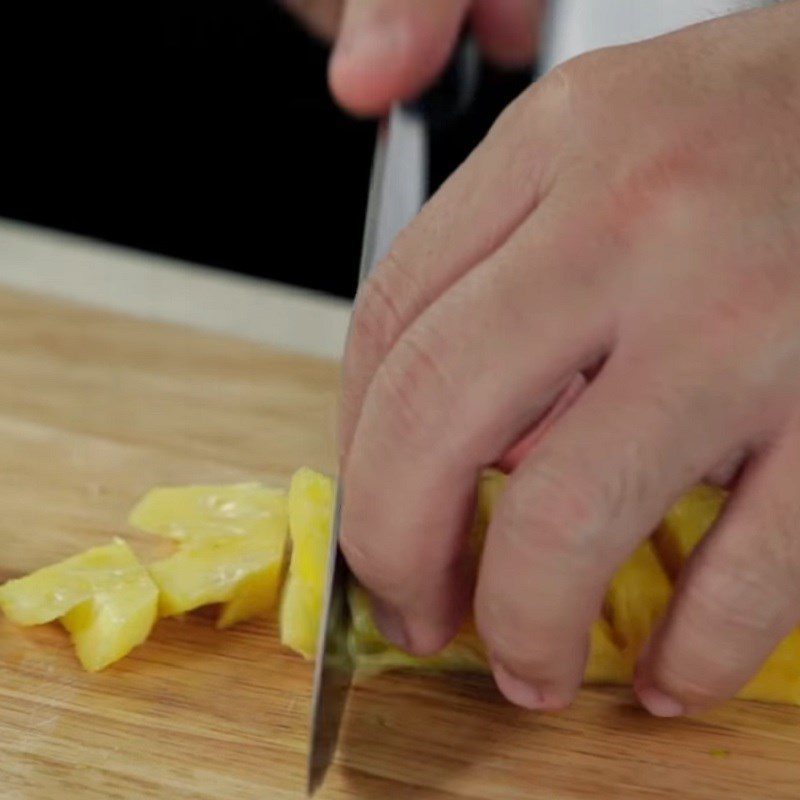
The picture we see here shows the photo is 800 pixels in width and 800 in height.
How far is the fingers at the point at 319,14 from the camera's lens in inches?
85.6

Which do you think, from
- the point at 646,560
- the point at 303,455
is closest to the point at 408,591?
the point at 646,560

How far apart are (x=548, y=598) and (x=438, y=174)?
150 cm

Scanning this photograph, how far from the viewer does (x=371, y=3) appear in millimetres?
1718

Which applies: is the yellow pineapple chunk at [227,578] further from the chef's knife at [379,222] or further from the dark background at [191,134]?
the dark background at [191,134]

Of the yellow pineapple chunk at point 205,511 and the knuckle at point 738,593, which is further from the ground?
the knuckle at point 738,593

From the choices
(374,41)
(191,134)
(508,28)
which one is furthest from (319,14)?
(374,41)

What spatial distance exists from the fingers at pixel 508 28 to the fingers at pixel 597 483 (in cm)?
120

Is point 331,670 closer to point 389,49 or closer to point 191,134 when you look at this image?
point 389,49

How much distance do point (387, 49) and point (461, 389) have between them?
0.98m

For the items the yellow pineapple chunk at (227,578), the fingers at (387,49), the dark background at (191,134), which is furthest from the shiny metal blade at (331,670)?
the dark background at (191,134)

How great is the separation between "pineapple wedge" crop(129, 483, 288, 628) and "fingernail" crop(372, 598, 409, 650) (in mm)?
→ 164

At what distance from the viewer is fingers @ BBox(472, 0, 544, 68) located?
1885mm

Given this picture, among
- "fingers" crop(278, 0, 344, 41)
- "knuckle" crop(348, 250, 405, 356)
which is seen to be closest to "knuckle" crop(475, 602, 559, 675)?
"knuckle" crop(348, 250, 405, 356)

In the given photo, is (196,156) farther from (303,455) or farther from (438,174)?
(303,455)
